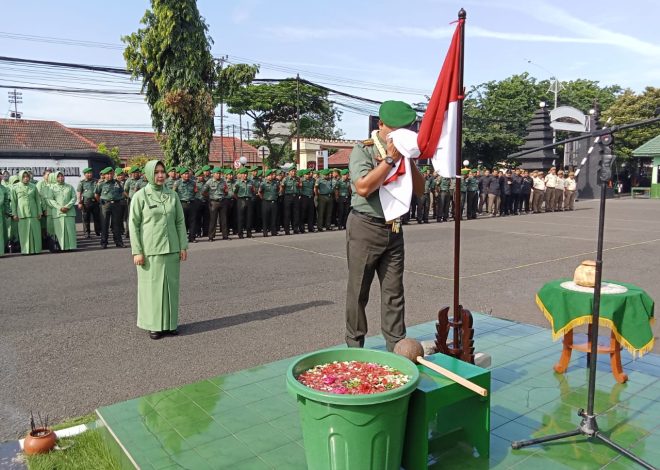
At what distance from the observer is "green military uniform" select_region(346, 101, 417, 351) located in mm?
3652

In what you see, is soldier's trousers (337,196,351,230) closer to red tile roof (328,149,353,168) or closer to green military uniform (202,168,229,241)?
green military uniform (202,168,229,241)

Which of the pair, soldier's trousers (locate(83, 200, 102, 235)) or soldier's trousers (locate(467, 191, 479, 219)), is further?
soldier's trousers (locate(467, 191, 479, 219))

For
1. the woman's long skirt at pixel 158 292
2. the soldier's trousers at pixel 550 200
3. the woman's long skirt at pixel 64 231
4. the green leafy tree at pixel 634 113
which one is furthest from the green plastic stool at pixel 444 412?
the green leafy tree at pixel 634 113

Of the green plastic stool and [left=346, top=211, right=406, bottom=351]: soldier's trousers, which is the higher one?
[left=346, top=211, right=406, bottom=351]: soldier's trousers

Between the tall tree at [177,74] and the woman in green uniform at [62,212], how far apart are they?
6.94m

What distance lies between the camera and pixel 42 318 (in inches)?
258

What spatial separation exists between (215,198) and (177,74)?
6695mm

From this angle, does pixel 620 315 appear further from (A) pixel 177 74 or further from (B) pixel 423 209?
(A) pixel 177 74

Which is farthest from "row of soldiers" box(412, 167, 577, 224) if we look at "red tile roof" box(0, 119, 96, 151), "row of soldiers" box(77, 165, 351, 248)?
"red tile roof" box(0, 119, 96, 151)

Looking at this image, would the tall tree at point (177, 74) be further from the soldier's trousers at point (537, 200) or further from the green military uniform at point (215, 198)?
the soldier's trousers at point (537, 200)

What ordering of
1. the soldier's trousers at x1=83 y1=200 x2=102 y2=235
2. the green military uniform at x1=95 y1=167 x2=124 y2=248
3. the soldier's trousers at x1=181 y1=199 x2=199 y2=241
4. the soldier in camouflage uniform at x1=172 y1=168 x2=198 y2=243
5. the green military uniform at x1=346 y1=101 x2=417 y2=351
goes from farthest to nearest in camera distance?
1. the soldier's trousers at x1=83 y1=200 x2=102 y2=235
2. the soldier's trousers at x1=181 y1=199 x2=199 y2=241
3. the soldier in camouflage uniform at x1=172 y1=168 x2=198 y2=243
4. the green military uniform at x1=95 y1=167 x2=124 y2=248
5. the green military uniform at x1=346 y1=101 x2=417 y2=351

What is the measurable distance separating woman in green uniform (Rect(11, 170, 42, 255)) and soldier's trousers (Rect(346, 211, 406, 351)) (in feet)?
34.4

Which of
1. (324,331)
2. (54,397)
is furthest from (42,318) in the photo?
(324,331)

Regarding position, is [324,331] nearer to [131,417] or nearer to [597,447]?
[131,417]
